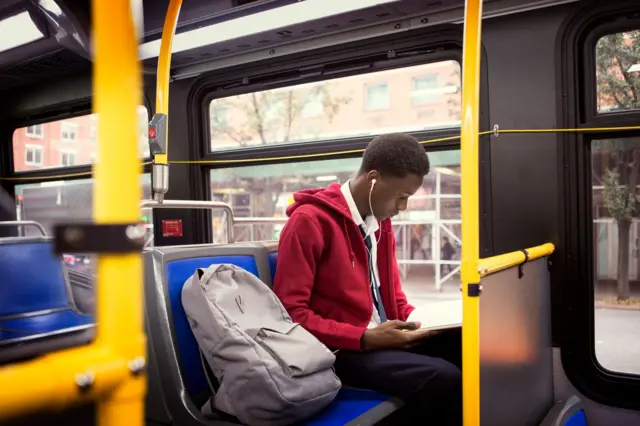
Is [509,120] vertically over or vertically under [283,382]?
over

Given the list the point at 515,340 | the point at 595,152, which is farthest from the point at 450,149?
Answer: the point at 515,340

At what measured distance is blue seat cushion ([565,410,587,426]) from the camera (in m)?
2.55

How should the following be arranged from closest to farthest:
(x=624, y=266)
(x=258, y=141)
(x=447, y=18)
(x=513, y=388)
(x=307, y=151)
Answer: (x=513, y=388), (x=624, y=266), (x=447, y=18), (x=307, y=151), (x=258, y=141)

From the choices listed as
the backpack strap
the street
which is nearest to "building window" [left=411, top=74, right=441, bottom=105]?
the street

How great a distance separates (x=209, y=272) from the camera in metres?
1.82

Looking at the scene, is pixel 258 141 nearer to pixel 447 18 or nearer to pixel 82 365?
pixel 447 18

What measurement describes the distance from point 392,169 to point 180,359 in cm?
109

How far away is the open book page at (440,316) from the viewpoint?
6.43 ft

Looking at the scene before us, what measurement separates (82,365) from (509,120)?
2.83 m

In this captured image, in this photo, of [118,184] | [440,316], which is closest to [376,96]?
[440,316]

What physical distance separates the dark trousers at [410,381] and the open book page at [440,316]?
0.14 meters

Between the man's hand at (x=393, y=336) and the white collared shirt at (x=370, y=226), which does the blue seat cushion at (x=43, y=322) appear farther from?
the man's hand at (x=393, y=336)

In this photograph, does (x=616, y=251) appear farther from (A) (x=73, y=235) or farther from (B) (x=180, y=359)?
(A) (x=73, y=235)

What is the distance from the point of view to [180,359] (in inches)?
72.9
